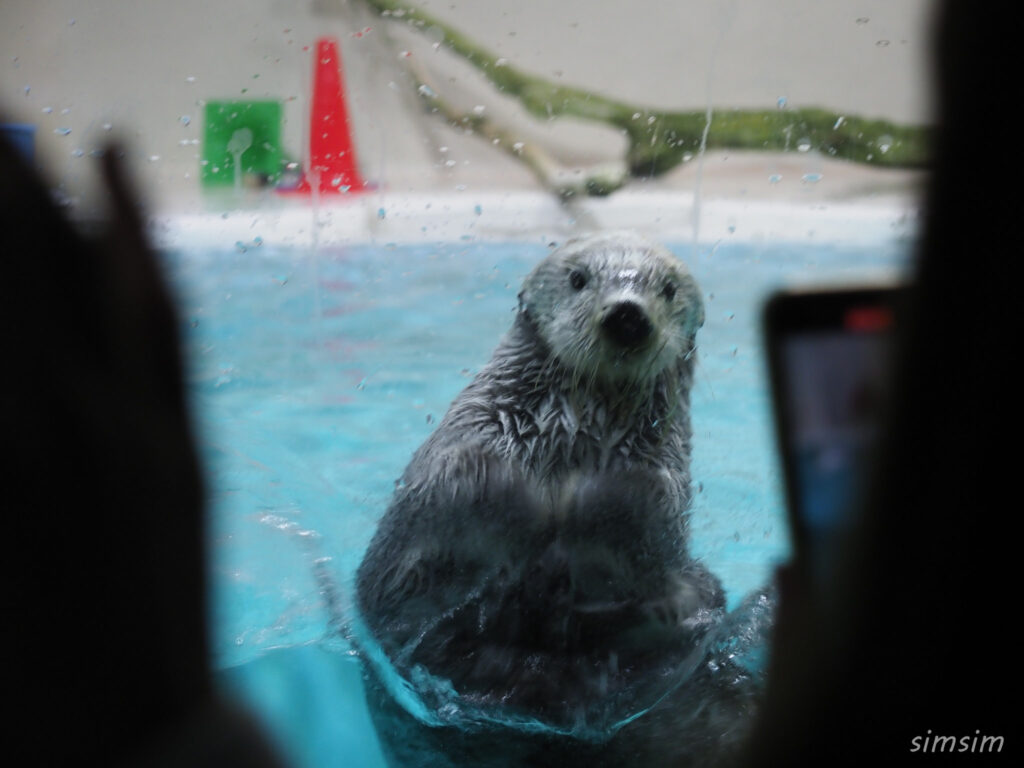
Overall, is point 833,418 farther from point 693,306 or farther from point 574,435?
point 693,306

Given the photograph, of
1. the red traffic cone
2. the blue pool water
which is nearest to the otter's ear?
the blue pool water

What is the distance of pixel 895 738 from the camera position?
562 millimetres

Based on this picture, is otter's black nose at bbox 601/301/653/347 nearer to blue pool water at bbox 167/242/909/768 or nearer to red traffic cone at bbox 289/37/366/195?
blue pool water at bbox 167/242/909/768

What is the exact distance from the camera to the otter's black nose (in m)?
1.89

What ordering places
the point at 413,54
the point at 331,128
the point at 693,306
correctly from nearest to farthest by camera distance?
the point at 693,306 → the point at 413,54 → the point at 331,128

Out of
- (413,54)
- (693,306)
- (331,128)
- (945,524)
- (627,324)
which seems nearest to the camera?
(945,524)

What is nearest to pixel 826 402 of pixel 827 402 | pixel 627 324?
pixel 827 402

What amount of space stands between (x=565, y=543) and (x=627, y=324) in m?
0.51

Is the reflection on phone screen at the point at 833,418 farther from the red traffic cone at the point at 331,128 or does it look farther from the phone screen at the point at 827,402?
the red traffic cone at the point at 331,128

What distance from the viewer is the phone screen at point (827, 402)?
20.0 inches

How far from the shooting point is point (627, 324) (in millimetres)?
1899

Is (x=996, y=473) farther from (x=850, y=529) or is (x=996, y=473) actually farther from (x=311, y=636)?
(x=311, y=636)

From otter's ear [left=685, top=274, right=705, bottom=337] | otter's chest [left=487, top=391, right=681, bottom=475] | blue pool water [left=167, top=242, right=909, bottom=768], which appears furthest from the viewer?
otter's ear [left=685, top=274, right=705, bottom=337]

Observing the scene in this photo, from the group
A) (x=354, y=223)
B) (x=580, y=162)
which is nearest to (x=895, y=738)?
(x=580, y=162)
